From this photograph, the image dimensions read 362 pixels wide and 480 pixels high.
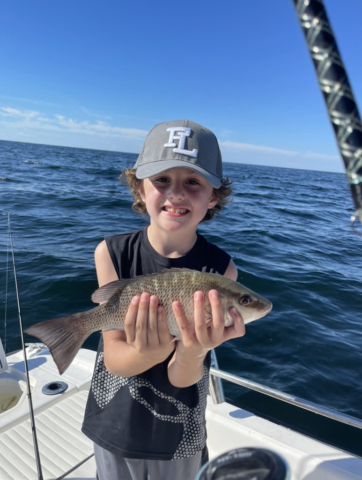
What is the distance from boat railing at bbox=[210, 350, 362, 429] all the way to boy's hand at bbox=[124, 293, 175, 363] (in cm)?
114

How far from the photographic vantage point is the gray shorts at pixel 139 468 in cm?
209

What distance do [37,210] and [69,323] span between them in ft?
46.7

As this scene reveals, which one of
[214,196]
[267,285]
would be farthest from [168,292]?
[267,285]

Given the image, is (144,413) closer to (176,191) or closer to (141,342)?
(141,342)

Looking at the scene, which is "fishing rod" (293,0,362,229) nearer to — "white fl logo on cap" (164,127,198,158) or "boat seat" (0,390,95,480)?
"white fl logo on cap" (164,127,198,158)

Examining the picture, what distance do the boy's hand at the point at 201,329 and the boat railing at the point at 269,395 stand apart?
1042 millimetres

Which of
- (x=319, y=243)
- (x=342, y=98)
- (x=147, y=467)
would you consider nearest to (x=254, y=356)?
(x=147, y=467)

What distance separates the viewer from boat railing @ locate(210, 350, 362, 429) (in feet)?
7.96

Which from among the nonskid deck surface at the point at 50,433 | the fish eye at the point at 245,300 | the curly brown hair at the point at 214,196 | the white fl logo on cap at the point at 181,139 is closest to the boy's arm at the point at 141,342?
the fish eye at the point at 245,300

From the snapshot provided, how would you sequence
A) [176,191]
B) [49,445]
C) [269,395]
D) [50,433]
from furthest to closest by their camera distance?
[50,433]
[49,445]
[269,395]
[176,191]

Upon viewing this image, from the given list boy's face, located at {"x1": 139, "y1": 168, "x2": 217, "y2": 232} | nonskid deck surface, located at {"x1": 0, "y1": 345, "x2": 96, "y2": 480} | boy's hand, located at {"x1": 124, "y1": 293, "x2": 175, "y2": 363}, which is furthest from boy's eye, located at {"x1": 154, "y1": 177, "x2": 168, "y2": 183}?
nonskid deck surface, located at {"x1": 0, "y1": 345, "x2": 96, "y2": 480}

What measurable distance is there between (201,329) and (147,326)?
0.33m

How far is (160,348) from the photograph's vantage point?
2004mm

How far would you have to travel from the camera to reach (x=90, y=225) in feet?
43.3
